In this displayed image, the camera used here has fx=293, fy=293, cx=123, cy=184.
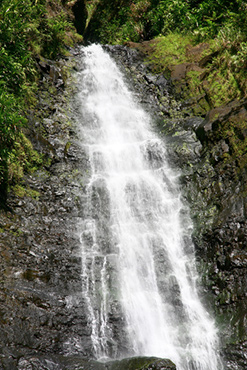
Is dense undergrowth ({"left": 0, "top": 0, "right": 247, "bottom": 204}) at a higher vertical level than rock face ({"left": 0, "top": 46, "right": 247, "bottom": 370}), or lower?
higher

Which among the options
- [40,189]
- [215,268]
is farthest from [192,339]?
[40,189]

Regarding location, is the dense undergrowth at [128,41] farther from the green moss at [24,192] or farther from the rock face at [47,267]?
the rock face at [47,267]

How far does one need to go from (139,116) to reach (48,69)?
3.91m

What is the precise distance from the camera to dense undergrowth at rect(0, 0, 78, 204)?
6.58 metres

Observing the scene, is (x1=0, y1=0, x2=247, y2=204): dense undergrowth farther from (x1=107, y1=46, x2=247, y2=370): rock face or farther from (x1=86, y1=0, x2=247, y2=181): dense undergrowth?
(x1=107, y1=46, x2=247, y2=370): rock face

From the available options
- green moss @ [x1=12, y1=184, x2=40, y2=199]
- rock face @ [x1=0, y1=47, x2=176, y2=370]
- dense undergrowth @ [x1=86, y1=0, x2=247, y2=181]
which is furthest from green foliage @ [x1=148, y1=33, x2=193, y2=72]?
green moss @ [x1=12, y1=184, x2=40, y2=199]

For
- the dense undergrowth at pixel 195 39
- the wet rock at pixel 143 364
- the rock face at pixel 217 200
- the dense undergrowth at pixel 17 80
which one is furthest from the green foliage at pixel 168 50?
the wet rock at pixel 143 364

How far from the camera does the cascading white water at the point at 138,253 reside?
5.79 m

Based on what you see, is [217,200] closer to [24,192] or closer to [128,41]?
[24,192]

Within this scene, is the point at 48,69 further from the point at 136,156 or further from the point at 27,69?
the point at 136,156

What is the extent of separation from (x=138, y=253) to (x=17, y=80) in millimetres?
5972

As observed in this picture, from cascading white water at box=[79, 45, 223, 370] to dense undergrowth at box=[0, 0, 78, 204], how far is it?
77.3 inches

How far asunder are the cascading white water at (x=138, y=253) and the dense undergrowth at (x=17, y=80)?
6.44ft

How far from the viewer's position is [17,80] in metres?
8.48
